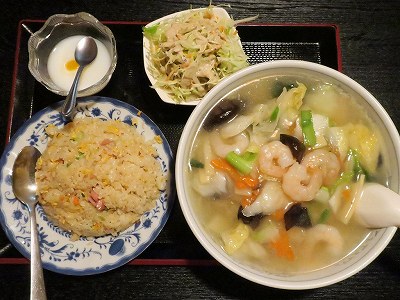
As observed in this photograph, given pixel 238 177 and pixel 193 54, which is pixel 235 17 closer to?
pixel 193 54

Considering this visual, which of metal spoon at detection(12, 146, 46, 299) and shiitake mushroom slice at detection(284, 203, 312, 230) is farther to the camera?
metal spoon at detection(12, 146, 46, 299)

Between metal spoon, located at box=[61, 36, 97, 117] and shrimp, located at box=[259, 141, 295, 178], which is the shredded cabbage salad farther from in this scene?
shrimp, located at box=[259, 141, 295, 178]

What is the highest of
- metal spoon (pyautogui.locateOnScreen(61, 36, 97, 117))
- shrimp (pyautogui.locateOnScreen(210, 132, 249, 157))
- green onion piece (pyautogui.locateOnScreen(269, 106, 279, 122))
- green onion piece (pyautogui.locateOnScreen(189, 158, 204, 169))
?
metal spoon (pyautogui.locateOnScreen(61, 36, 97, 117))

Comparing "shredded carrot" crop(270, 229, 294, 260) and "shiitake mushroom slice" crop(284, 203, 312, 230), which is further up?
"shiitake mushroom slice" crop(284, 203, 312, 230)

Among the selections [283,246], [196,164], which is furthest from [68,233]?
[283,246]

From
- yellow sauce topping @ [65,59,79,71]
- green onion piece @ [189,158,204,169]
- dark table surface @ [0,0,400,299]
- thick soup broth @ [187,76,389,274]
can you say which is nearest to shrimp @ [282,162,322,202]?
thick soup broth @ [187,76,389,274]

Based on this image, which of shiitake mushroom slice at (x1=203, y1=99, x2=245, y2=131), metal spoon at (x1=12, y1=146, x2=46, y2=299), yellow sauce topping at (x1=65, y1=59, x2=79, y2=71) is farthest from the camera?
yellow sauce topping at (x1=65, y1=59, x2=79, y2=71)

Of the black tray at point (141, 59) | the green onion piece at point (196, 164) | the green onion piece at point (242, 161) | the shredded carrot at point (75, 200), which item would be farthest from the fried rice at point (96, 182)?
the green onion piece at point (242, 161)
